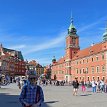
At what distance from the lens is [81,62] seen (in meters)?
93.9

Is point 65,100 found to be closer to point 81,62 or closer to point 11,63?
point 81,62

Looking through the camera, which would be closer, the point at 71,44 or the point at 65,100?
the point at 65,100

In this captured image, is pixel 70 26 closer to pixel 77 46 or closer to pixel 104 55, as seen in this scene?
pixel 77 46

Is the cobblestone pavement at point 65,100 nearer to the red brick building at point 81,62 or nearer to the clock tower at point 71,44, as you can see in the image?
the red brick building at point 81,62

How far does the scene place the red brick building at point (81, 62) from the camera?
7749 centimetres

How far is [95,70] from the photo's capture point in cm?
8075

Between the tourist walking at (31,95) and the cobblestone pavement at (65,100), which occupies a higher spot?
the tourist walking at (31,95)

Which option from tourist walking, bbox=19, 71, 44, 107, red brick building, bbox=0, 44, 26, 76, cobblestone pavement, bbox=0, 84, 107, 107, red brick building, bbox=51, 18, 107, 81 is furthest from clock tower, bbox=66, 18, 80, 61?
tourist walking, bbox=19, 71, 44, 107

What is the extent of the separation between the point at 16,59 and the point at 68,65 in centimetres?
4033

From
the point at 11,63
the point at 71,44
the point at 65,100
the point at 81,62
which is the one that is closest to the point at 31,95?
the point at 65,100

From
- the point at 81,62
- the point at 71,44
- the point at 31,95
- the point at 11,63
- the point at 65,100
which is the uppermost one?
the point at 71,44

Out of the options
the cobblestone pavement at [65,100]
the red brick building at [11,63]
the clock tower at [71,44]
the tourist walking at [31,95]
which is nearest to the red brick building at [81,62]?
the clock tower at [71,44]

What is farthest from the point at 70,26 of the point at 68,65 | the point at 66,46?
the point at 68,65

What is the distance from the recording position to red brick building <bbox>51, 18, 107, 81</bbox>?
3051 inches
